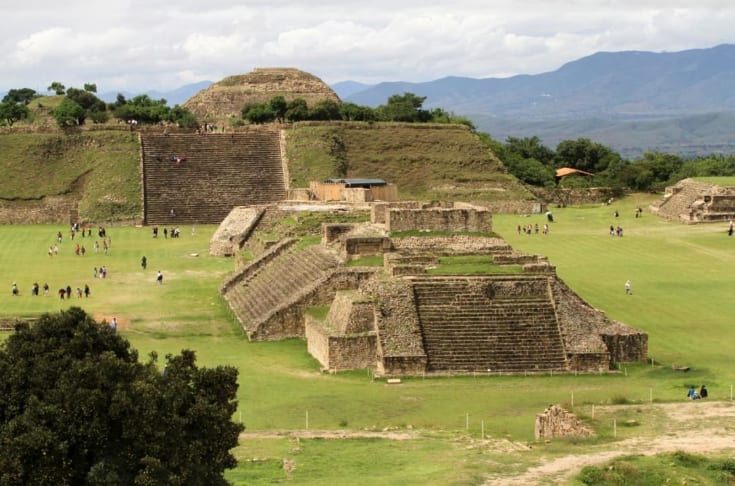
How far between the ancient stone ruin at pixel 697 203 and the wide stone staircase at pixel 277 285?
3071 centimetres

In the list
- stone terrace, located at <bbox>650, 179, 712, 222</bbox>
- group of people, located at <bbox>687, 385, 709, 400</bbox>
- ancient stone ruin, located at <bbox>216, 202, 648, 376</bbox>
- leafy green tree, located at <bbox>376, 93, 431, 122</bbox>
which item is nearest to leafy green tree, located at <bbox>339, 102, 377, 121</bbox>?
leafy green tree, located at <bbox>376, 93, 431, 122</bbox>

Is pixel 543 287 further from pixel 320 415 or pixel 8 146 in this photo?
pixel 8 146

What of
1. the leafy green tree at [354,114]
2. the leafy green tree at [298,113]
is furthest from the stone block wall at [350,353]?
the leafy green tree at [354,114]

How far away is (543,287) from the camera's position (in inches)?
1394

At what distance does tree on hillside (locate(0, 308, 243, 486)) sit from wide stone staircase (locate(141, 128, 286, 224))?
52462mm

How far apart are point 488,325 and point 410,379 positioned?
3.03 meters

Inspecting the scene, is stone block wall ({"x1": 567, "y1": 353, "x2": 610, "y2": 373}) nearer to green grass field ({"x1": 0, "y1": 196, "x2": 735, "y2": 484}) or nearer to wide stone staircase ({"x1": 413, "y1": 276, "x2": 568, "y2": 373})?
wide stone staircase ({"x1": 413, "y1": 276, "x2": 568, "y2": 373})

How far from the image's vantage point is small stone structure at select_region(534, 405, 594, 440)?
25766 mm

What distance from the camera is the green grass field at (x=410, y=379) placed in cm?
2408

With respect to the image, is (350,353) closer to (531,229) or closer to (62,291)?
(62,291)

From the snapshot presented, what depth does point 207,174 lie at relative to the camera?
254 feet

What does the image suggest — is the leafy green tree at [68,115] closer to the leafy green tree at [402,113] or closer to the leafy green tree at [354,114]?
the leafy green tree at [354,114]

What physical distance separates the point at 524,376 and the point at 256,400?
706cm

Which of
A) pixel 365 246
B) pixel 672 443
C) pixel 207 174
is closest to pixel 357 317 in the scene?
pixel 365 246
